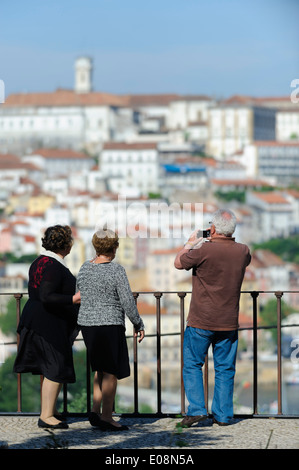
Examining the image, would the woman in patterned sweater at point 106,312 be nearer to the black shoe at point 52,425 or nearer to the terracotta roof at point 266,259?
the black shoe at point 52,425

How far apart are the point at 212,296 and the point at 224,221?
19cm

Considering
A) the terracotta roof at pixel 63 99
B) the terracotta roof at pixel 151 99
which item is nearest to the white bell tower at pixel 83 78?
the terracotta roof at pixel 63 99

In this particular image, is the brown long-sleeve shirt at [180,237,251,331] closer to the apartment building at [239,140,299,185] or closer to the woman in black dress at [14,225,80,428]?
the woman in black dress at [14,225,80,428]

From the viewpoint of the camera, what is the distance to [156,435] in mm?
2461

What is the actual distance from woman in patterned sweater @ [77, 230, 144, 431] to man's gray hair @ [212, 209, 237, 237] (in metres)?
0.27

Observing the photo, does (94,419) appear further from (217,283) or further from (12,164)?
(12,164)

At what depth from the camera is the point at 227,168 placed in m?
53.1

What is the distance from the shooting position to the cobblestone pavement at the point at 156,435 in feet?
7.66

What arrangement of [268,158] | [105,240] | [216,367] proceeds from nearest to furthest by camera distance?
[105,240] < [216,367] < [268,158]

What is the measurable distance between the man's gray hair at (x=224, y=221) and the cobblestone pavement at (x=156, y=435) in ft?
1.66

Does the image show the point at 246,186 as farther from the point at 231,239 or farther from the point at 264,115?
the point at 231,239

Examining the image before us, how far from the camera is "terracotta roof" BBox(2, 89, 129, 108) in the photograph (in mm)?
60281

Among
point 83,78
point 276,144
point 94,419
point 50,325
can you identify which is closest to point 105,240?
point 50,325
